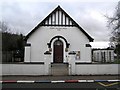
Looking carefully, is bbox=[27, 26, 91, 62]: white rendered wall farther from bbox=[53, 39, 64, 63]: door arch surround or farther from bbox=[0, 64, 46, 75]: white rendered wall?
bbox=[0, 64, 46, 75]: white rendered wall

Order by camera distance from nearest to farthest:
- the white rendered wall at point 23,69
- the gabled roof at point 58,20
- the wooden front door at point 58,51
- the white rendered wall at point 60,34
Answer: the white rendered wall at point 23,69
the gabled roof at point 58,20
the white rendered wall at point 60,34
the wooden front door at point 58,51

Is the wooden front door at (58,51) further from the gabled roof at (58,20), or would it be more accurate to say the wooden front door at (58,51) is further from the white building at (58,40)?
the gabled roof at (58,20)

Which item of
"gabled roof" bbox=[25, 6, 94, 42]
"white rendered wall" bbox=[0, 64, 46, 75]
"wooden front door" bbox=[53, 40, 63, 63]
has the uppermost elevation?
"gabled roof" bbox=[25, 6, 94, 42]

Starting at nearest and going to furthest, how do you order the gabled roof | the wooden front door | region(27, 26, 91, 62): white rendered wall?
1. the gabled roof
2. region(27, 26, 91, 62): white rendered wall
3. the wooden front door

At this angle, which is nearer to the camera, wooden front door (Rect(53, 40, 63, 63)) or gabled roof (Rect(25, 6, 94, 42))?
gabled roof (Rect(25, 6, 94, 42))

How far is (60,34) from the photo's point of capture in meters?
32.0

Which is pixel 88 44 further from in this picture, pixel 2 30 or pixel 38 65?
pixel 2 30

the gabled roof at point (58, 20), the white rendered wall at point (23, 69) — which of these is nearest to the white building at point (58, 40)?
the gabled roof at point (58, 20)

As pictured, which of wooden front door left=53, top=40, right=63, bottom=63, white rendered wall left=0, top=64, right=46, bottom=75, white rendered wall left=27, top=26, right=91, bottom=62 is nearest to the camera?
white rendered wall left=0, top=64, right=46, bottom=75

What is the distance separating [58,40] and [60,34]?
2.62ft

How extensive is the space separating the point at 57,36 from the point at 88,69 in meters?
10.4

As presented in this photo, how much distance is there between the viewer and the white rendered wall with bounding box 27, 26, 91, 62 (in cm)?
3167

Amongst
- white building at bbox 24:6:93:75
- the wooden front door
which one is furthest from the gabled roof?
the wooden front door

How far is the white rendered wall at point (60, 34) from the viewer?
3167cm
